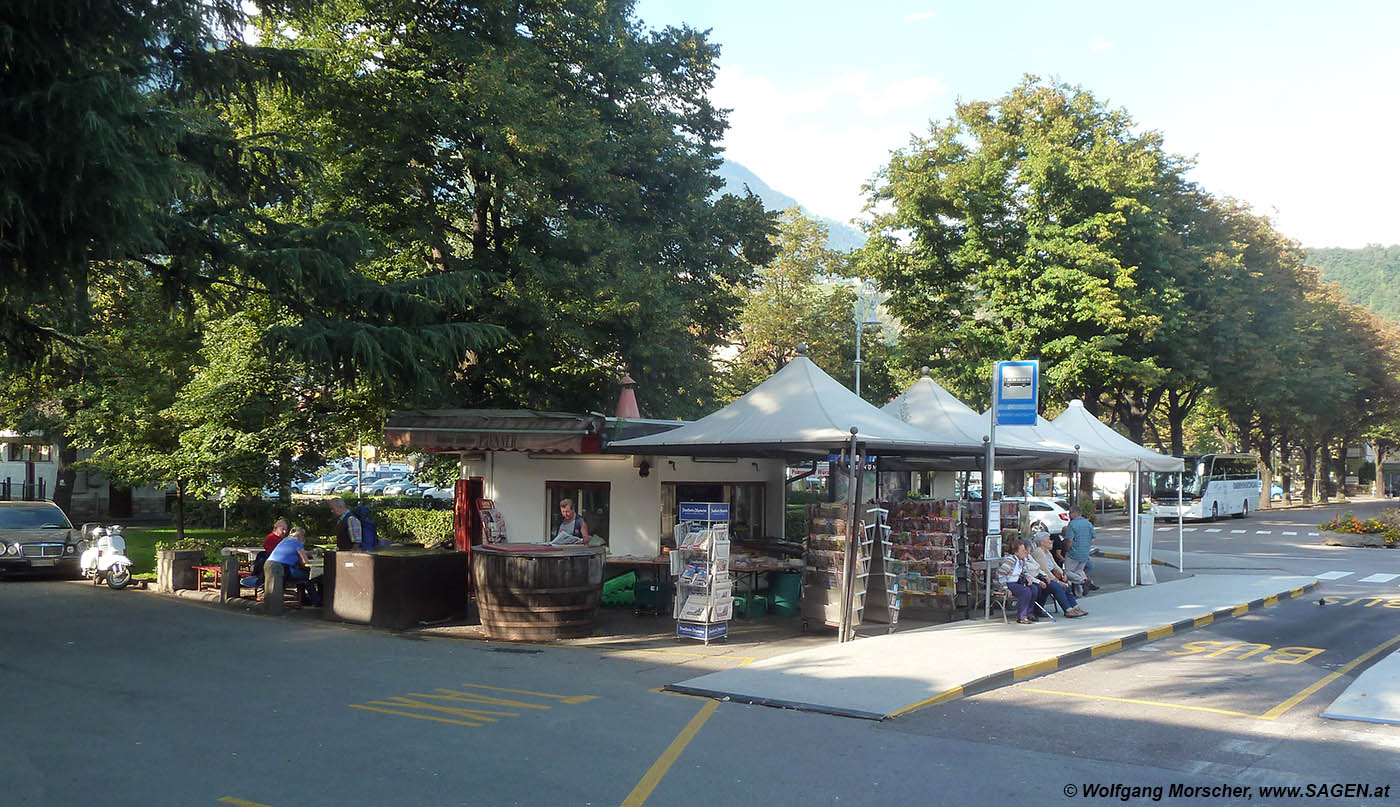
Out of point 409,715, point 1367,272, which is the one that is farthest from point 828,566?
point 1367,272

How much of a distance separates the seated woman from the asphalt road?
6.56 feet

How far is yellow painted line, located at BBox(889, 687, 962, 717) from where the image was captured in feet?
31.3

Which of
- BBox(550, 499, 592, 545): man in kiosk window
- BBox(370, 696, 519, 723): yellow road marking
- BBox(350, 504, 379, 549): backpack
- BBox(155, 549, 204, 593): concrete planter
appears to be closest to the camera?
BBox(370, 696, 519, 723): yellow road marking

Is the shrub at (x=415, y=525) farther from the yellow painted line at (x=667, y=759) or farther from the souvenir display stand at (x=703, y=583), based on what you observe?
the yellow painted line at (x=667, y=759)

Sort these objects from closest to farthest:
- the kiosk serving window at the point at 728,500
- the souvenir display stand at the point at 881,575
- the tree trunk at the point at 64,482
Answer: the souvenir display stand at the point at 881,575 < the kiosk serving window at the point at 728,500 < the tree trunk at the point at 64,482

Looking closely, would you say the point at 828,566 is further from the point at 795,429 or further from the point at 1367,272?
the point at 1367,272

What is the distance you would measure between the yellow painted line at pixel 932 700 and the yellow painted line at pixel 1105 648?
11.4ft

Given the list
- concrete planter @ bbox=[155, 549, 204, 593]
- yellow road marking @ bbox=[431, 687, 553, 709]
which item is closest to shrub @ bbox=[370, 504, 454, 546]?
concrete planter @ bbox=[155, 549, 204, 593]

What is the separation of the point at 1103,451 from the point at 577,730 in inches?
634

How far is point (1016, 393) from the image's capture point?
15.2 meters

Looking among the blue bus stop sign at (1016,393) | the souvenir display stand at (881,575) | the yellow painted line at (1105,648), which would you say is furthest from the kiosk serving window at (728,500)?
the yellow painted line at (1105,648)

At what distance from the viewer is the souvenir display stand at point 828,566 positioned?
47.2ft

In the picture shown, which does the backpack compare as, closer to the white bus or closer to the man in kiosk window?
the man in kiosk window

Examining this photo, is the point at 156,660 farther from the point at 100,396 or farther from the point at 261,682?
the point at 100,396
